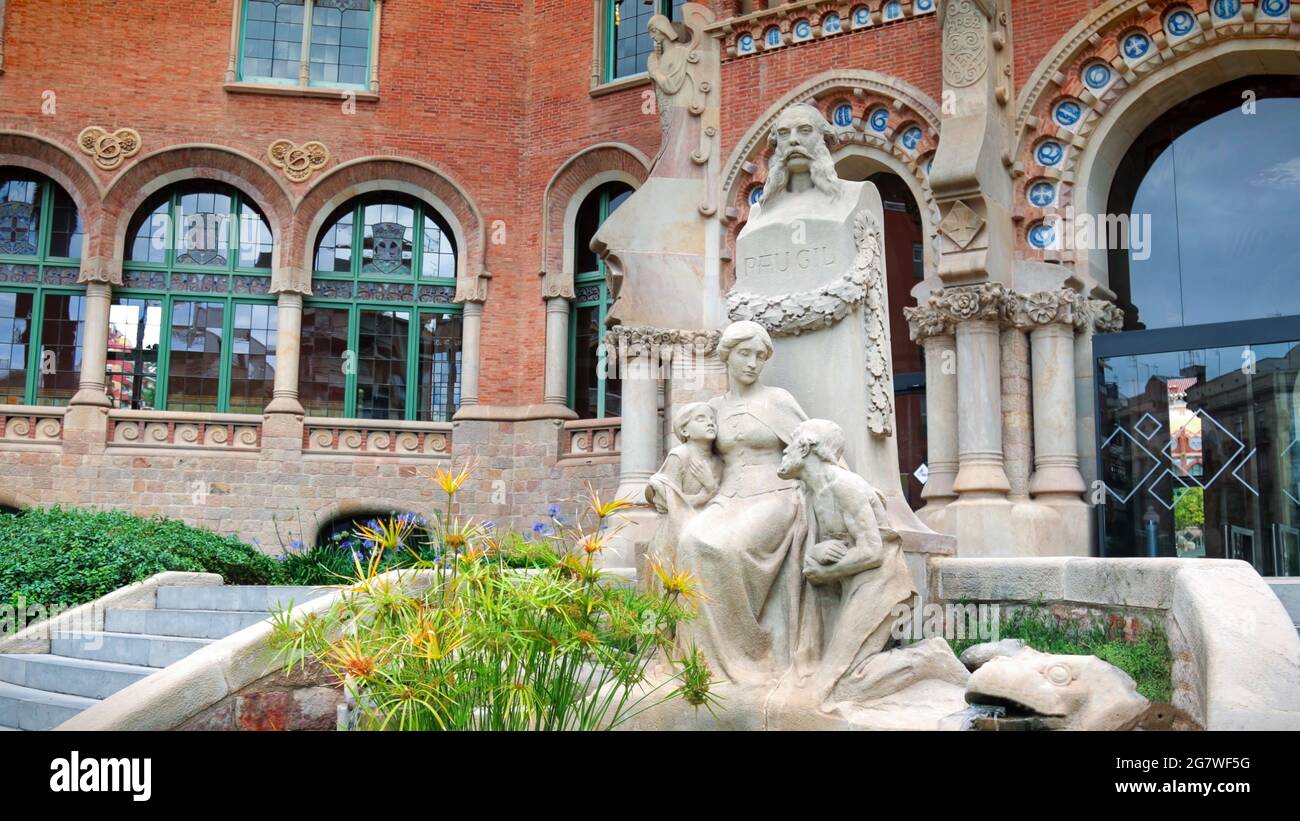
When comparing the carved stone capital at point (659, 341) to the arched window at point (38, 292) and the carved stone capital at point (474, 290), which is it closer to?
the carved stone capital at point (474, 290)

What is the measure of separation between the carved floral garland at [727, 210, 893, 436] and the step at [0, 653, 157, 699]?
4.86 metres

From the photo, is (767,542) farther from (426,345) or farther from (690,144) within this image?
(426,345)

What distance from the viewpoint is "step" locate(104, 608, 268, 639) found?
33.6 feet

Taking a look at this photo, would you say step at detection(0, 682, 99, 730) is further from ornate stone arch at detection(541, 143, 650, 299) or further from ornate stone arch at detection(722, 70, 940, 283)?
ornate stone arch at detection(541, 143, 650, 299)

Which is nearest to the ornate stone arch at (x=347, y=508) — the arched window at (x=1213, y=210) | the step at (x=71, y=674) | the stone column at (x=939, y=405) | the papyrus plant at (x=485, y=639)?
the stone column at (x=939, y=405)

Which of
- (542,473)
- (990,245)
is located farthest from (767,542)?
(542,473)

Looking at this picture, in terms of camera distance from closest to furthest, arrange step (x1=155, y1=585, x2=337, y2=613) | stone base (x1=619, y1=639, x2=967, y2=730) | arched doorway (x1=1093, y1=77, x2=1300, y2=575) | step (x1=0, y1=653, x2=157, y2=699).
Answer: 1. stone base (x1=619, y1=639, x2=967, y2=730)
2. step (x1=0, y1=653, x2=157, y2=699)
3. step (x1=155, y1=585, x2=337, y2=613)
4. arched doorway (x1=1093, y1=77, x2=1300, y2=575)

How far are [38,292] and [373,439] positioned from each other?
6218 mm

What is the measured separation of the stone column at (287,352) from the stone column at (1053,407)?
1228cm

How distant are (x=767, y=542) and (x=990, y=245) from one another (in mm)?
8587

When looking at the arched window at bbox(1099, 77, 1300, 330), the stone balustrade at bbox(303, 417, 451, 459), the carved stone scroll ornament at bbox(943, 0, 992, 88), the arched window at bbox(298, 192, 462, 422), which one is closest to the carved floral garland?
the carved stone scroll ornament at bbox(943, 0, 992, 88)

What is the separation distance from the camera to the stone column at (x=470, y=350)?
21.8 metres

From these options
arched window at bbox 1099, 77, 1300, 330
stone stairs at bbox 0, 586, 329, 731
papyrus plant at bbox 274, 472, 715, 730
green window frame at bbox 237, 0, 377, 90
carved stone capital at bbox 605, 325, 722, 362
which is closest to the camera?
papyrus plant at bbox 274, 472, 715, 730

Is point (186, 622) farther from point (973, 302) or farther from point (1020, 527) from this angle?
point (973, 302)
